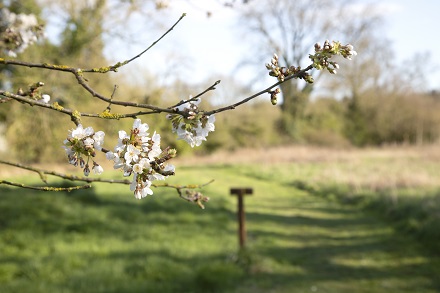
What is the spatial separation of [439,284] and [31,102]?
6.21 meters

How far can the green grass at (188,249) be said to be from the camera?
609 centimetres

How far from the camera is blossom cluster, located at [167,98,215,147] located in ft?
6.05

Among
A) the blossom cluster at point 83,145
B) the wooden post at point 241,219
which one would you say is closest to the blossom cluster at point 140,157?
the blossom cluster at point 83,145

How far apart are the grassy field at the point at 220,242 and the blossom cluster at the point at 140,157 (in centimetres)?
406

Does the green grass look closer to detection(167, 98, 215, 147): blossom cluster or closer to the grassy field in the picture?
the grassy field

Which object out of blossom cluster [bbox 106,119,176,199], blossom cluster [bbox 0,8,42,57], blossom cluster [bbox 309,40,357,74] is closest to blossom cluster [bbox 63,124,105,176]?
blossom cluster [bbox 106,119,176,199]

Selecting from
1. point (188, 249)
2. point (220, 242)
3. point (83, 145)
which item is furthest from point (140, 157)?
point (220, 242)

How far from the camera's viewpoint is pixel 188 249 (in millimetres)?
7523

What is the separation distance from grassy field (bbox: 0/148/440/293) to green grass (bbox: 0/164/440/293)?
19 millimetres

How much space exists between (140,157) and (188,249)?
19.4 ft

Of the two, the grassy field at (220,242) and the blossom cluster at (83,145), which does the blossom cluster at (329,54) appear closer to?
the blossom cluster at (83,145)

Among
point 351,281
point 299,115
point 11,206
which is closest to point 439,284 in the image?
point 351,281

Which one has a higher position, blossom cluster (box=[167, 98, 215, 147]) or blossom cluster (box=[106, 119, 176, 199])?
blossom cluster (box=[167, 98, 215, 147])

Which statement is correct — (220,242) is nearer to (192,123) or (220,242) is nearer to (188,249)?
Answer: (188,249)
